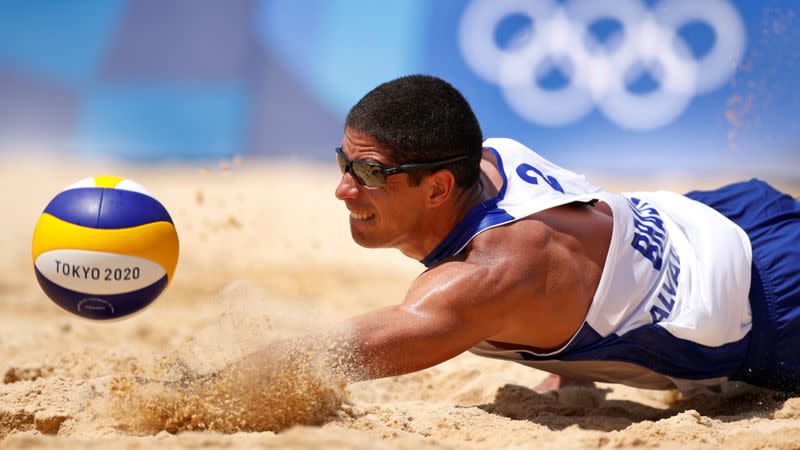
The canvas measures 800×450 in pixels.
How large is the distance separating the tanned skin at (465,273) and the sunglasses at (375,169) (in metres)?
0.02

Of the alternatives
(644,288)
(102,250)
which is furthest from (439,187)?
(102,250)

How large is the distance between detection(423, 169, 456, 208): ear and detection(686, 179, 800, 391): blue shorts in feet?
4.49

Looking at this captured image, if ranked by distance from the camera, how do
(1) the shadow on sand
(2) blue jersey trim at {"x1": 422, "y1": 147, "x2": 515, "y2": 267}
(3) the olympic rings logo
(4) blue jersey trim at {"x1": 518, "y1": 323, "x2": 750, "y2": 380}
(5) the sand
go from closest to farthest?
(5) the sand
(2) blue jersey trim at {"x1": 422, "y1": 147, "x2": 515, "y2": 267}
(4) blue jersey trim at {"x1": 518, "y1": 323, "x2": 750, "y2": 380}
(1) the shadow on sand
(3) the olympic rings logo

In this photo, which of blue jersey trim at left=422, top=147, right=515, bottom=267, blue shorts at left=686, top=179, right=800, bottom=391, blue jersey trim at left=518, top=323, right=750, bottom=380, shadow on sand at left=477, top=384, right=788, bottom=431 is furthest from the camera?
blue shorts at left=686, top=179, right=800, bottom=391

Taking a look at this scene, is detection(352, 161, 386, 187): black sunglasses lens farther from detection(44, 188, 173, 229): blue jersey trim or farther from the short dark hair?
detection(44, 188, 173, 229): blue jersey trim

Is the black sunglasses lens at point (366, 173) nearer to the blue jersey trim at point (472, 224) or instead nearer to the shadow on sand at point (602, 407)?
the blue jersey trim at point (472, 224)

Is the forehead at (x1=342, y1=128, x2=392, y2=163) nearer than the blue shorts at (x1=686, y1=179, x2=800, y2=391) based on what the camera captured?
Yes

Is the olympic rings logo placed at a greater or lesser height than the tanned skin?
greater

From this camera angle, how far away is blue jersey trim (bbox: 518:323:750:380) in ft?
10.5

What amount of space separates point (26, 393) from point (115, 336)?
203 centimetres

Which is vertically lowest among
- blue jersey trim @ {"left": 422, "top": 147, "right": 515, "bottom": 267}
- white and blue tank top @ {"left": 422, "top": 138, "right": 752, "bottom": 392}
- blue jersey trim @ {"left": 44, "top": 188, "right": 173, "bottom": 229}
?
white and blue tank top @ {"left": 422, "top": 138, "right": 752, "bottom": 392}

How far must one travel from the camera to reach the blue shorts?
3.47 metres

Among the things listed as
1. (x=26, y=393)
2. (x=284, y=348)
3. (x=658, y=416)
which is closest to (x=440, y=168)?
(x=284, y=348)

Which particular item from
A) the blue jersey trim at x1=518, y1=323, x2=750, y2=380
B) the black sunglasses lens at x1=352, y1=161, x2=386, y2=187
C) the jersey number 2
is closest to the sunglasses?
the black sunglasses lens at x1=352, y1=161, x2=386, y2=187
